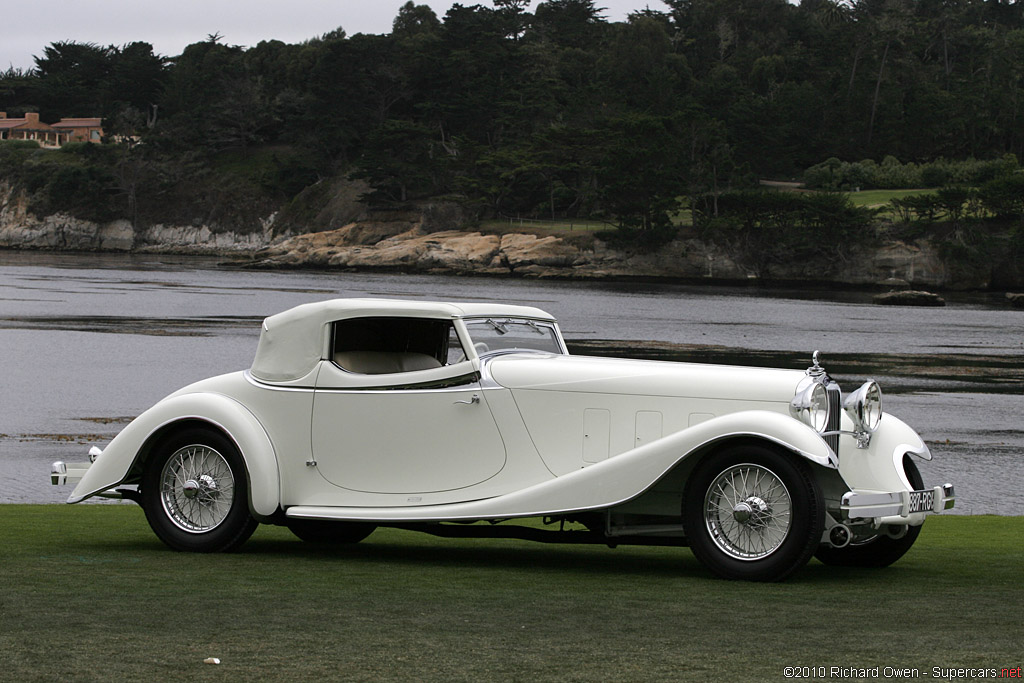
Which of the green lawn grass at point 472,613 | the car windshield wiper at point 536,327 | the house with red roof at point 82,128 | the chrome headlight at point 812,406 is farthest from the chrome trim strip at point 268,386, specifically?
the house with red roof at point 82,128

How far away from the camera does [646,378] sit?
771cm

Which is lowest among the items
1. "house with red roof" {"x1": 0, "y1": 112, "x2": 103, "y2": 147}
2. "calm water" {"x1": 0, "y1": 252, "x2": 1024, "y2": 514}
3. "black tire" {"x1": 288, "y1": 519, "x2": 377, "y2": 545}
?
"calm water" {"x1": 0, "y1": 252, "x2": 1024, "y2": 514}

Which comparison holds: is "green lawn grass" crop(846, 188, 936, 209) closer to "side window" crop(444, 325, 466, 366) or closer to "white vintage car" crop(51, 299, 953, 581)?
"side window" crop(444, 325, 466, 366)

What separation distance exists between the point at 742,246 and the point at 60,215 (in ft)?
294

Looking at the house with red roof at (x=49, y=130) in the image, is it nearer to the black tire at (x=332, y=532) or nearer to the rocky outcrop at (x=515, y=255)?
the rocky outcrop at (x=515, y=255)

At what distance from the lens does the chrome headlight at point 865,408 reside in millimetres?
7488

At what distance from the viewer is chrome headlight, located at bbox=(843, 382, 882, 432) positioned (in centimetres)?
749

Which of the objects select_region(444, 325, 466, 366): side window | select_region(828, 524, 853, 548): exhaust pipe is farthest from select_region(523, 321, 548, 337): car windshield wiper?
select_region(828, 524, 853, 548): exhaust pipe

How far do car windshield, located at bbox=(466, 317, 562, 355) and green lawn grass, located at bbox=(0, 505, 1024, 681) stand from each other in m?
1.50

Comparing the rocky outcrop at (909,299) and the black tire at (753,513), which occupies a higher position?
the black tire at (753,513)

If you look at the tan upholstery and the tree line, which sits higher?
the tree line

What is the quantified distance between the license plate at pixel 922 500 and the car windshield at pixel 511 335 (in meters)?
2.86

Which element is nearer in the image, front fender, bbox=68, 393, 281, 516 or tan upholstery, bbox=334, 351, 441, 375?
front fender, bbox=68, 393, 281, 516

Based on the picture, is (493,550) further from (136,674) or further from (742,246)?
(742,246)
